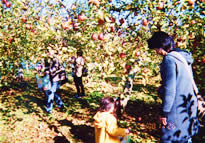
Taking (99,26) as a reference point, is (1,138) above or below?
below

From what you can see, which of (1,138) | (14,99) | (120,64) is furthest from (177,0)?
(14,99)

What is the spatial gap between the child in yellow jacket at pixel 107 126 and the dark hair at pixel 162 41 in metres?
1.08

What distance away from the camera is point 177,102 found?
5.76ft

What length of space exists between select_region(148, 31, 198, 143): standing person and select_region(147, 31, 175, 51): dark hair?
11 centimetres

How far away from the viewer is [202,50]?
3.31 meters

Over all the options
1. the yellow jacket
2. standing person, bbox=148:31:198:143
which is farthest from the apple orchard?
the yellow jacket

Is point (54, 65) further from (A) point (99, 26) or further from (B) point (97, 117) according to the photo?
(A) point (99, 26)

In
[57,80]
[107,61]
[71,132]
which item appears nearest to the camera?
[107,61]

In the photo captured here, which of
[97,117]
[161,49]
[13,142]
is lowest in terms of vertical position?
[13,142]

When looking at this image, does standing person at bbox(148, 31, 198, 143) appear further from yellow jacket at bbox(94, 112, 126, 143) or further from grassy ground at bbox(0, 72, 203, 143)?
grassy ground at bbox(0, 72, 203, 143)

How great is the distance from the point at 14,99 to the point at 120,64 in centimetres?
535

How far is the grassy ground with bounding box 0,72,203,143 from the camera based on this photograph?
3.65 meters

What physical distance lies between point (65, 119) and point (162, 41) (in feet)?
11.9

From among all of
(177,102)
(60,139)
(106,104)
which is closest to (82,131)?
(60,139)
